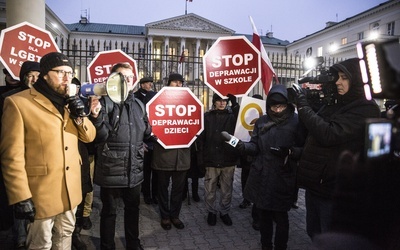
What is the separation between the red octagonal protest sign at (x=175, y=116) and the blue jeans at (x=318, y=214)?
211 centimetres

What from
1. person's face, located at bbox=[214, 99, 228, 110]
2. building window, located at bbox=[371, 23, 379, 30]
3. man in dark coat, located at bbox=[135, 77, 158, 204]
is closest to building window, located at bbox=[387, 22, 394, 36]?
building window, located at bbox=[371, 23, 379, 30]

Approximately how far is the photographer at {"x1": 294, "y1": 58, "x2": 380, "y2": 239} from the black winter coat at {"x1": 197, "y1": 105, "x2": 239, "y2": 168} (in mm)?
1803

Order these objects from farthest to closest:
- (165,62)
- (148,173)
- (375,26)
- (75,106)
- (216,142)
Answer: (375,26)
(165,62)
(148,173)
(216,142)
(75,106)

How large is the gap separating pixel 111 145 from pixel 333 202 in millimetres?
2487

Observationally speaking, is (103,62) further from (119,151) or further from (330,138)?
(330,138)

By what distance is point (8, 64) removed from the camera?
436 centimetres

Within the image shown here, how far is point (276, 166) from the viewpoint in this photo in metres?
3.78

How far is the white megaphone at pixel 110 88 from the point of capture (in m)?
2.72

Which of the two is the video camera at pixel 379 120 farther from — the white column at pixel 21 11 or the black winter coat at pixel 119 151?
the white column at pixel 21 11

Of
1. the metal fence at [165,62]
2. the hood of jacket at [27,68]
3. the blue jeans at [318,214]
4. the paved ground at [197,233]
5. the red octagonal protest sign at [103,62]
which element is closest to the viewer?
the blue jeans at [318,214]

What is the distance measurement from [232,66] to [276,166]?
1.95 meters

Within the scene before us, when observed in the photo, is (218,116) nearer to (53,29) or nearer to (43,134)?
(43,134)

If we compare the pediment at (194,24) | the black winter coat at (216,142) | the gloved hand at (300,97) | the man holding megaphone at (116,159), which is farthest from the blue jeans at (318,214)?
the pediment at (194,24)

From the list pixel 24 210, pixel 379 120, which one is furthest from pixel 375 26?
pixel 24 210
